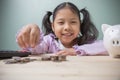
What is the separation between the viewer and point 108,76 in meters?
0.30

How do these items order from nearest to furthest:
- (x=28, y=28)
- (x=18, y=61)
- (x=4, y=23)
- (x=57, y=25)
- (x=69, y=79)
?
(x=69, y=79) < (x=18, y=61) < (x=28, y=28) < (x=57, y=25) < (x=4, y=23)

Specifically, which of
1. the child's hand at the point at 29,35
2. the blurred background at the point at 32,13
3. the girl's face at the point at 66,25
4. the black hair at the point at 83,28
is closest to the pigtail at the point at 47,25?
the black hair at the point at 83,28

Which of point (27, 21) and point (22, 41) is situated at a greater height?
point (27, 21)

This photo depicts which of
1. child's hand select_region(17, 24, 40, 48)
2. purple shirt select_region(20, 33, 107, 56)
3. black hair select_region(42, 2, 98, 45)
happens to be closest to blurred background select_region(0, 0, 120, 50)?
black hair select_region(42, 2, 98, 45)

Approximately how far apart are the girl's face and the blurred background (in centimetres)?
53

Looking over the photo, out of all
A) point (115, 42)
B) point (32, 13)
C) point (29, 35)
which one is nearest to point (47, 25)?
point (32, 13)

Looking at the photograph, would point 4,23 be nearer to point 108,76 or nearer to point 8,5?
point 8,5

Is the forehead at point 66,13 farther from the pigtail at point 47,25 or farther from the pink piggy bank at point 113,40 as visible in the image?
the pink piggy bank at point 113,40

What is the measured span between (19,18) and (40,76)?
62.1 inches

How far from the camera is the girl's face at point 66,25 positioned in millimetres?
1201

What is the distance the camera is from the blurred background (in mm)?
1734

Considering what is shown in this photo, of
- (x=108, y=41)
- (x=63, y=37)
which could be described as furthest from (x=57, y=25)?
(x=108, y=41)

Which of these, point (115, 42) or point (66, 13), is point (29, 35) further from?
point (66, 13)

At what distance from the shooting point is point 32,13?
182cm
